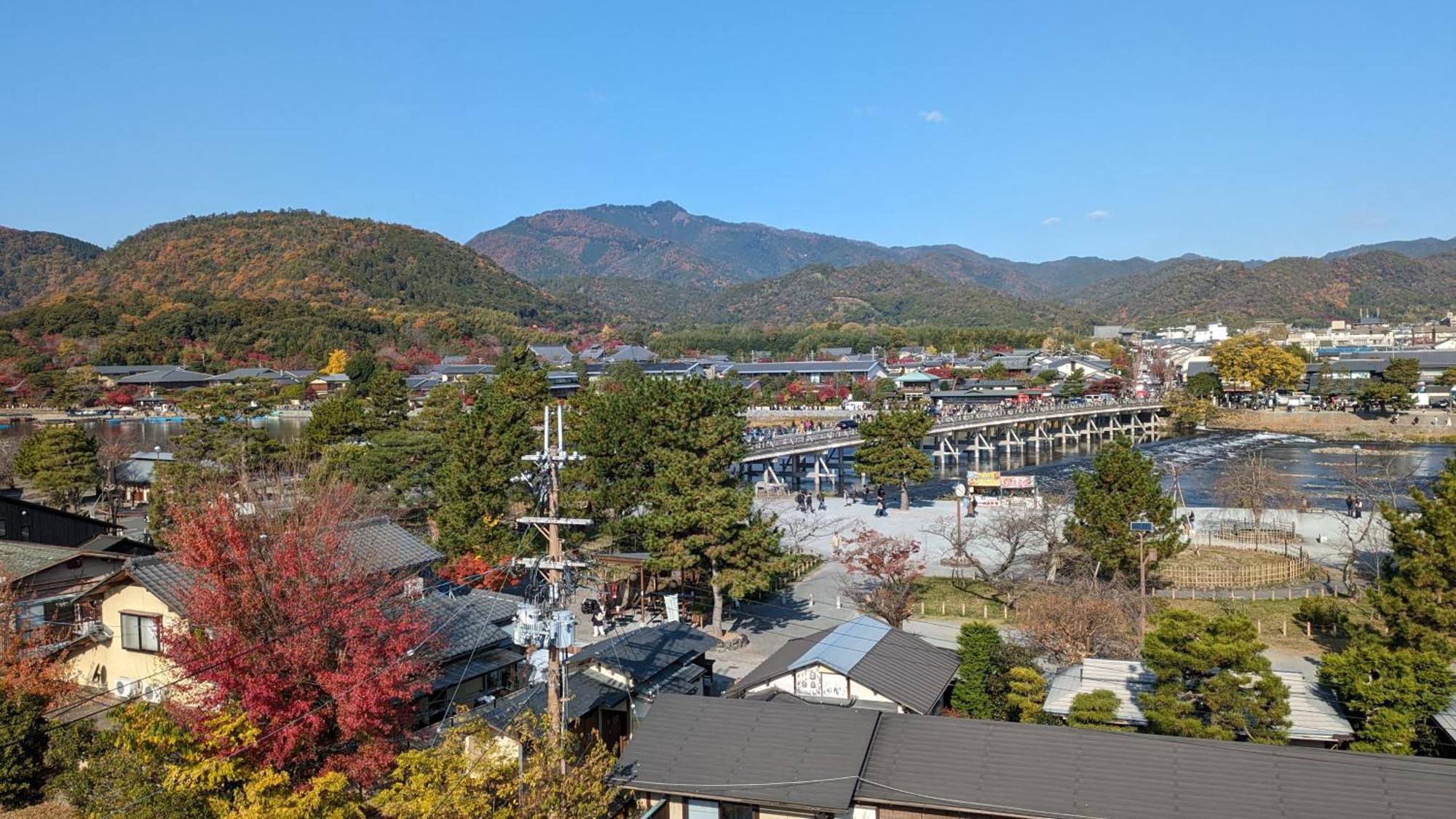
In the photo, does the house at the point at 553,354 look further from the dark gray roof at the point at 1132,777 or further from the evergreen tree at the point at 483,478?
the dark gray roof at the point at 1132,777

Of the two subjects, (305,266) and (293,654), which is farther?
(305,266)

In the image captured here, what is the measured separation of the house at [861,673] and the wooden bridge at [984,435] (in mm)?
23879

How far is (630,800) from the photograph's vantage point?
1064cm

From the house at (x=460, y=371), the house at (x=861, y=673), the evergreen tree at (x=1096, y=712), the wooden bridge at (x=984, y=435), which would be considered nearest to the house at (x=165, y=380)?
the house at (x=460, y=371)

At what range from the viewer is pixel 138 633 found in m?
14.5

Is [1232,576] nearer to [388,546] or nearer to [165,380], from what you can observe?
[388,546]

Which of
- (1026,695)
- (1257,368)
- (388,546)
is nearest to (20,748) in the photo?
(388,546)

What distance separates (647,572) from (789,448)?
20.6 m

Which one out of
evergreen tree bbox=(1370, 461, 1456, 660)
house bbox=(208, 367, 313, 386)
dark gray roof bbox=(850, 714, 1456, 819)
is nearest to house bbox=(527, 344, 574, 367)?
house bbox=(208, 367, 313, 386)

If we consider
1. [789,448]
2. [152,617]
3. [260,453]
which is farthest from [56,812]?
[789,448]

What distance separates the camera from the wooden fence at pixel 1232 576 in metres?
22.7

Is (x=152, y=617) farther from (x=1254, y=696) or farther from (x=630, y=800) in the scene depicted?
(x=1254, y=696)

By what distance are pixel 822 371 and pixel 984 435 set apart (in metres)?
25.8

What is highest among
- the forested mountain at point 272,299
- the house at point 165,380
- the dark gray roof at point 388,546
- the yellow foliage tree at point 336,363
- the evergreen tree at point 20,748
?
the forested mountain at point 272,299
